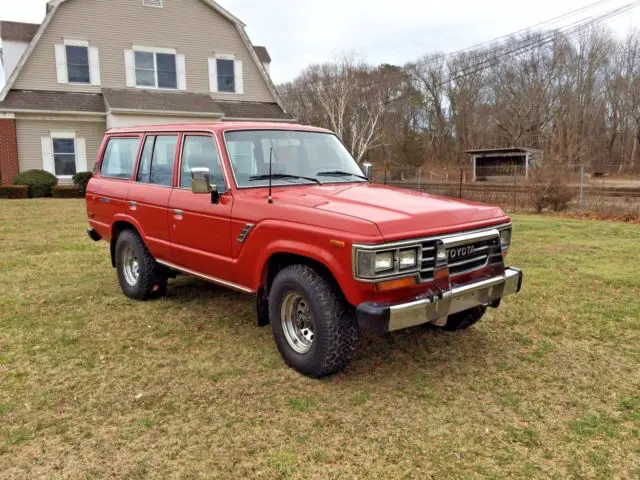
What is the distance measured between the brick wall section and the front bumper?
20.3 meters

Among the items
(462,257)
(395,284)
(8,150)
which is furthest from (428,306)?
(8,150)

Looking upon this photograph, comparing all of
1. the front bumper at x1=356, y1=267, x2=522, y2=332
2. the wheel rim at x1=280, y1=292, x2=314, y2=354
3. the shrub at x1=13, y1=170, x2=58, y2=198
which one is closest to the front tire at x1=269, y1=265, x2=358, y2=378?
the wheel rim at x1=280, y1=292, x2=314, y2=354

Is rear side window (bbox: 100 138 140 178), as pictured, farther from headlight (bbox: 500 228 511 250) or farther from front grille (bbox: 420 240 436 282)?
headlight (bbox: 500 228 511 250)

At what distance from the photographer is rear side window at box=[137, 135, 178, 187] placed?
5.34 m

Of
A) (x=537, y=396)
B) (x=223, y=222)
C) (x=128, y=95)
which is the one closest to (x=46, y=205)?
(x=128, y=95)

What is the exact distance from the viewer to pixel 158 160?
5.55 meters

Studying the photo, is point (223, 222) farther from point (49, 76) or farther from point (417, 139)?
point (417, 139)

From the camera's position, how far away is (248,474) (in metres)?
2.88

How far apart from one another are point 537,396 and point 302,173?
269 cm

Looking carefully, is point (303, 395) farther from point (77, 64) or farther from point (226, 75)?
point (226, 75)

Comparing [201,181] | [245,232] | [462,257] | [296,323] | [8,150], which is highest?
[8,150]

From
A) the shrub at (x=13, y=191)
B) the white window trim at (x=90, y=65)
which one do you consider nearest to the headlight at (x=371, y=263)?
the shrub at (x=13, y=191)

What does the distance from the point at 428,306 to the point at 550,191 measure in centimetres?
1375

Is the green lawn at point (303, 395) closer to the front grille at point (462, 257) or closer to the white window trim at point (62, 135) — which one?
the front grille at point (462, 257)
